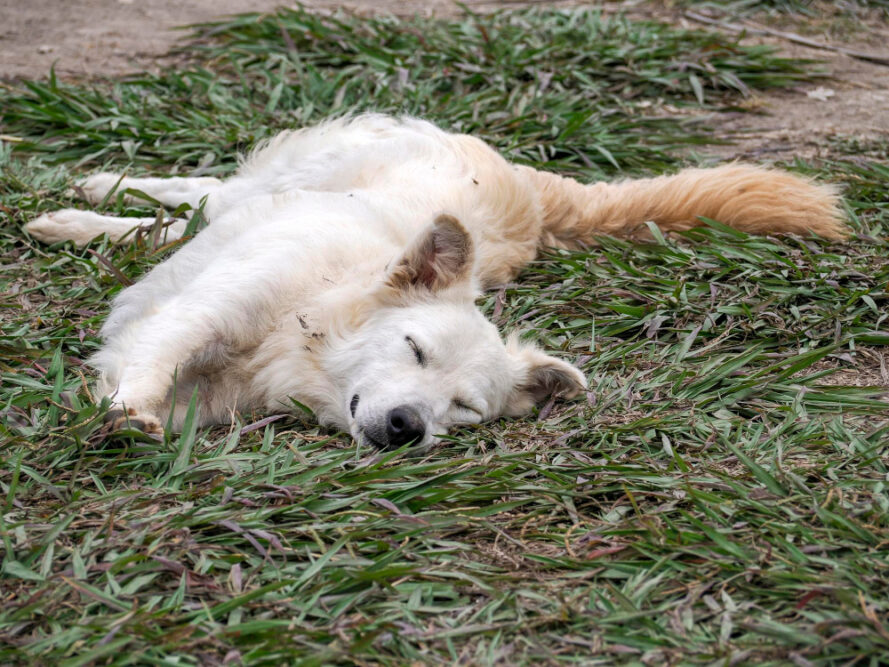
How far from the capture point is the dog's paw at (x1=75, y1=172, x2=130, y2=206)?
5660mm

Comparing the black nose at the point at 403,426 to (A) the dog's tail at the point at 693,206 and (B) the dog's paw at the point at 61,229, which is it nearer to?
(A) the dog's tail at the point at 693,206

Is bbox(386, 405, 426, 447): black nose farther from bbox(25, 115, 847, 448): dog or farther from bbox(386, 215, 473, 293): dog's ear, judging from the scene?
bbox(386, 215, 473, 293): dog's ear

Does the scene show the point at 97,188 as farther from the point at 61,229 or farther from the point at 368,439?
the point at 368,439

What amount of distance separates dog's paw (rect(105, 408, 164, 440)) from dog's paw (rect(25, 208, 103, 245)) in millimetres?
2066

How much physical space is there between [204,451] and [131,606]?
0.94 metres

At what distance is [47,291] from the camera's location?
4812mm

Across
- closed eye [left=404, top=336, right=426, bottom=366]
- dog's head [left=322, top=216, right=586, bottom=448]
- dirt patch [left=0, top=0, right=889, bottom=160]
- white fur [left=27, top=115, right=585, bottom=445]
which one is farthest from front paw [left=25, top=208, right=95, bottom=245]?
dirt patch [left=0, top=0, right=889, bottom=160]

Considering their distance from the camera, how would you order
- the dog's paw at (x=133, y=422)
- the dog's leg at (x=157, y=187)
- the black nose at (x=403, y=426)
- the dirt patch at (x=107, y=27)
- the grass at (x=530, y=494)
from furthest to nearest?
the dirt patch at (x=107, y=27), the dog's leg at (x=157, y=187), the black nose at (x=403, y=426), the dog's paw at (x=133, y=422), the grass at (x=530, y=494)

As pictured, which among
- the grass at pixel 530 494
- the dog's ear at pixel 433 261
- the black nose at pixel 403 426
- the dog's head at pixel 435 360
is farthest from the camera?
the dog's ear at pixel 433 261

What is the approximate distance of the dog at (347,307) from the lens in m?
3.84

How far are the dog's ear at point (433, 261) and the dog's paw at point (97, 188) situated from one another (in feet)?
7.84

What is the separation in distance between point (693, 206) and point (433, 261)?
2.14m

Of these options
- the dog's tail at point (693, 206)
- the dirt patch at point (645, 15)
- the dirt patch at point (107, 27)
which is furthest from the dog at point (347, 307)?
the dirt patch at point (107, 27)

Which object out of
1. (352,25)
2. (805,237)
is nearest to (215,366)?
(805,237)
